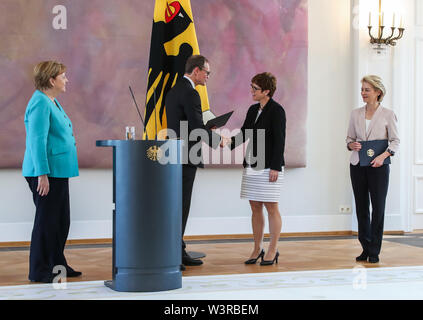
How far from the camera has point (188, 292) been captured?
3.47 meters

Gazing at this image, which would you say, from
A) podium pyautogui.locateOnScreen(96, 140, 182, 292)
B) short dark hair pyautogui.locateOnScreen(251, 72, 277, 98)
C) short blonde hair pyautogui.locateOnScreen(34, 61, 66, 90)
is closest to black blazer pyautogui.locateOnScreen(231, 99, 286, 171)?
short dark hair pyautogui.locateOnScreen(251, 72, 277, 98)

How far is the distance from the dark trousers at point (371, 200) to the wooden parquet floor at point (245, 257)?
0.58 ft

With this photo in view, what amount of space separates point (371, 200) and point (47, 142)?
7.96 ft

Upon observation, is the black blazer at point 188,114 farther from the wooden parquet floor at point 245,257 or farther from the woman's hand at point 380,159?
the woman's hand at point 380,159

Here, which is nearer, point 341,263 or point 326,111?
point 341,263

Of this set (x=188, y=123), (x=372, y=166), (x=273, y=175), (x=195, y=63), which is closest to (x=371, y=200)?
(x=372, y=166)

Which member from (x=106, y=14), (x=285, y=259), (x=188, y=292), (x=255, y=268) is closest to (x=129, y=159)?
(x=188, y=292)

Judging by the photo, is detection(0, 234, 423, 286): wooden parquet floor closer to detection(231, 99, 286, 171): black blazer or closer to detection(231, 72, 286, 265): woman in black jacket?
detection(231, 72, 286, 265): woman in black jacket

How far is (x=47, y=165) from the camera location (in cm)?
379

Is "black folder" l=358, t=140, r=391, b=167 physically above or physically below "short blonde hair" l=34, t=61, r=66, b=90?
below

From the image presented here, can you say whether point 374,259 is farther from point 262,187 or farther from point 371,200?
point 262,187

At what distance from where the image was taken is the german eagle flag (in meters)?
5.60

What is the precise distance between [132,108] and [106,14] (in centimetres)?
94
